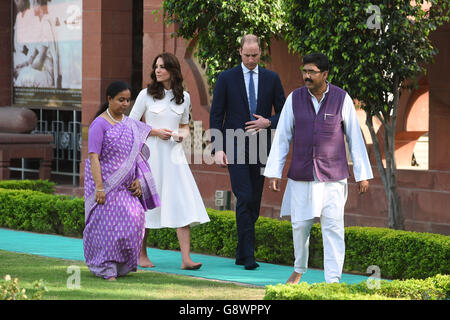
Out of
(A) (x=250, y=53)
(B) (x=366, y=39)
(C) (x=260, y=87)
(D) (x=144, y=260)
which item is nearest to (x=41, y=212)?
(D) (x=144, y=260)

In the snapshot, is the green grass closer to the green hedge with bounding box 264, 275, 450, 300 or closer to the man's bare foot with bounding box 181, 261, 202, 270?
the man's bare foot with bounding box 181, 261, 202, 270

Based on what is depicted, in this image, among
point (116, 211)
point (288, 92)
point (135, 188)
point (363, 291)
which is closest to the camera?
point (363, 291)

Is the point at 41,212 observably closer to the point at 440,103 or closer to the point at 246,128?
the point at 246,128

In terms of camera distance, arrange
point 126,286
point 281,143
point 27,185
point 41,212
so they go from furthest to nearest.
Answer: point 27,185
point 41,212
point 281,143
point 126,286

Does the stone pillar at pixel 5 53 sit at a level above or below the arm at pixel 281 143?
above

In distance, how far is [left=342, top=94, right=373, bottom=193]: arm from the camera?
7.34 metres

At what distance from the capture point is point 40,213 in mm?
12023

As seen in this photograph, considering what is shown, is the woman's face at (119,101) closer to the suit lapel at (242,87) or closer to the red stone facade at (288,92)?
the suit lapel at (242,87)

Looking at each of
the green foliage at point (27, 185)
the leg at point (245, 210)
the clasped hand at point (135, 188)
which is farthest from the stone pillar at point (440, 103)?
the green foliage at point (27, 185)

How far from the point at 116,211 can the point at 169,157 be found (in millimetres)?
1056

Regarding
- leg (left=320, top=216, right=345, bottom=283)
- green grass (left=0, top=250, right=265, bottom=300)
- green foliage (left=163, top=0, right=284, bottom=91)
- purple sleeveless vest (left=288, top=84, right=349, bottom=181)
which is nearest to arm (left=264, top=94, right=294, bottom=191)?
purple sleeveless vest (left=288, top=84, right=349, bottom=181)

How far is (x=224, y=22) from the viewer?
37.2 ft

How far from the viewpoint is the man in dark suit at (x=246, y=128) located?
8.65 m
